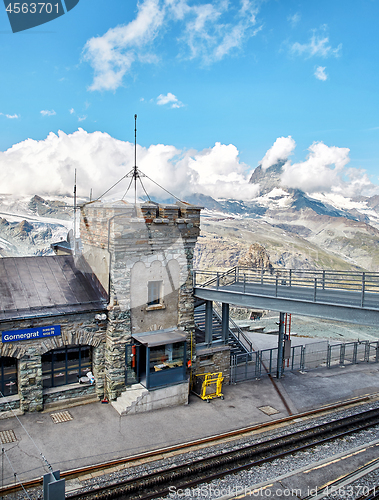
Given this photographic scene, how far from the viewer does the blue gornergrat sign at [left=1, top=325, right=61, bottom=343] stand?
523 inches

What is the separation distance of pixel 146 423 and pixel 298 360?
1173cm

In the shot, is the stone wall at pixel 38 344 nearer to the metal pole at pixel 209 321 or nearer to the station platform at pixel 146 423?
the station platform at pixel 146 423

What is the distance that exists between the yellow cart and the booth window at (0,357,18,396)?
7.55m

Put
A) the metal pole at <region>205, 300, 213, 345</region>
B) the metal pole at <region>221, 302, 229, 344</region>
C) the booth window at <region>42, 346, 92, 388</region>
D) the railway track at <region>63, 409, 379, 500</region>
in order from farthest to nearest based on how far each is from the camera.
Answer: the metal pole at <region>221, 302, 229, 344</region>, the metal pole at <region>205, 300, 213, 345</region>, the booth window at <region>42, 346, 92, 388</region>, the railway track at <region>63, 409, 379, 500</region>

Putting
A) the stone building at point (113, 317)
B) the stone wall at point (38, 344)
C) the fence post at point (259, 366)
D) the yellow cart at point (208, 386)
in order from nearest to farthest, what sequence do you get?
the stone wall at point (38, 344) < the stone building at point (113, 317) < the yellow cart at point (208, 386) < the fence post at point (259, 366)

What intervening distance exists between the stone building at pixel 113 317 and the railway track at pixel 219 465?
13.1 feet

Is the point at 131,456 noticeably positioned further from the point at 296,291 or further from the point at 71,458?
the point at 296,291

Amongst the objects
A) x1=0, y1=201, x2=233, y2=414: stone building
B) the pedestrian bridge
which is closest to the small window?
x1=0, y1=201, x2=233, y2=414: stone building

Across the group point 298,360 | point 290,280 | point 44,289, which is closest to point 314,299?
point 290,280

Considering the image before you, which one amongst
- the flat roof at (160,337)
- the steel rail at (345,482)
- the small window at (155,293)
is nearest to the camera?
the steel rail at (345,482)

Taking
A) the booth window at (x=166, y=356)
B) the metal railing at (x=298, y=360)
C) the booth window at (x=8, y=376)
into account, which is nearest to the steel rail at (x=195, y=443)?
the booth window at (x=166, y=356)

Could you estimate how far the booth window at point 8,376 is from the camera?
1397 cm

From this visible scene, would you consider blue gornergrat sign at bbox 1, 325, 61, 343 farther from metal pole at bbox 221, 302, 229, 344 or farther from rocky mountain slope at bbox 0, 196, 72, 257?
rocky mountain slope at bbox 0, 196, 72, 257

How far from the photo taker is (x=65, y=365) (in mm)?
15195
